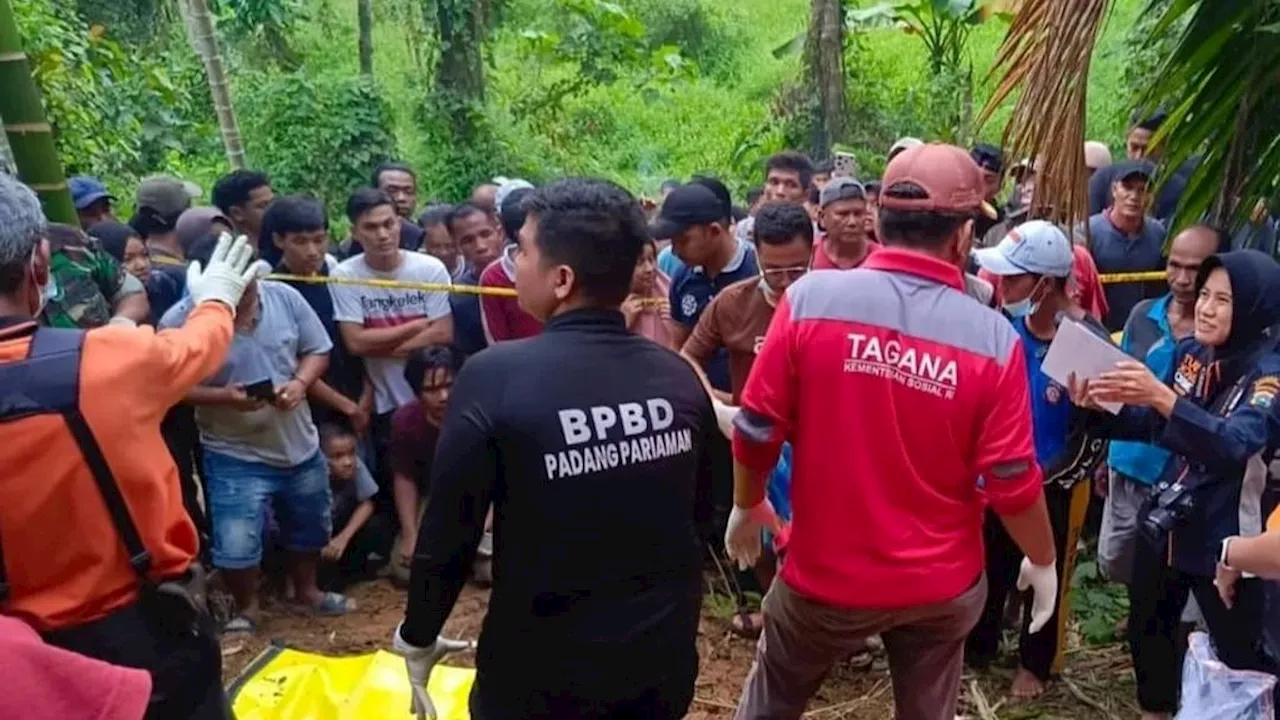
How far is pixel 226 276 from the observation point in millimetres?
2791

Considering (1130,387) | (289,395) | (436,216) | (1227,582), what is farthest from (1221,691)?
(436,216)

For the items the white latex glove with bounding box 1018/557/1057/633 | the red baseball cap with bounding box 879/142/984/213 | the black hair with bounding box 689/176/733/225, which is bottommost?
the white latex glove with bounding box 1018/557/1057/633

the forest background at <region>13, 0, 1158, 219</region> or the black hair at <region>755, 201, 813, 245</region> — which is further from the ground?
the black hair at <region>755, 201, 813, 245</region>

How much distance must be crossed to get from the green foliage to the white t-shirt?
6470 mm

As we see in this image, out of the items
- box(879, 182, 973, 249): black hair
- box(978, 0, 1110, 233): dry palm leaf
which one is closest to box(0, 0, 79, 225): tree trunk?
box(879, 182, 973, 249): black hair

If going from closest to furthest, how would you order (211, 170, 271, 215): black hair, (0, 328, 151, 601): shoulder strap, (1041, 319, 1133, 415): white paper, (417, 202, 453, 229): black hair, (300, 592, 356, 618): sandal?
(0, 328, 151, 601): shoulder strap, (1041, 319, 1133, 415): white paper, (300, 592, 356, 618): sandal, (211, 170, 271, 215): black hair, (417, 202, 453, 229): black hair

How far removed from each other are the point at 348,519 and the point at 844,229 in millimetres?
2482

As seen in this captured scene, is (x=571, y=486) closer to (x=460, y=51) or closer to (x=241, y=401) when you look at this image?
(x=241, y=401)

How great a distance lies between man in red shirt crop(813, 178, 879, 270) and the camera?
4.04m

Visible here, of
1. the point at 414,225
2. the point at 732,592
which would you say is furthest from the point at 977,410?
the point at 414,225

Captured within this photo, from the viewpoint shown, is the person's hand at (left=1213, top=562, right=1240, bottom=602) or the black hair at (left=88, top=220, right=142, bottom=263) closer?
the person's hand at (left=1213, top=562, right=1240, bottom=602)

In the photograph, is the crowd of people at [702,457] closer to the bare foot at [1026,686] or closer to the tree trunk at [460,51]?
the bare foot at [1026,686]

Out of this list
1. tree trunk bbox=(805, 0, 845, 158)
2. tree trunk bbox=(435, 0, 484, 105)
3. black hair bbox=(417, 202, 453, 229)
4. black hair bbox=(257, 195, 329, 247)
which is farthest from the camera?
tree trunk bbox=(435, 0, 484, 105)

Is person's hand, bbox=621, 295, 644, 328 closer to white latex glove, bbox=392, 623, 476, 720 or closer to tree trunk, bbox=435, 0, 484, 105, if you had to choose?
white latex glove, bbox=392, 623, 476, 720
